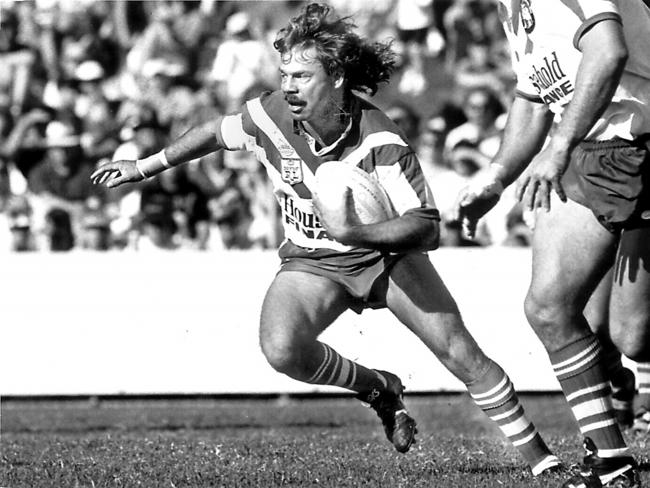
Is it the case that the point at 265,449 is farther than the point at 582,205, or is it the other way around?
the point at 265,449

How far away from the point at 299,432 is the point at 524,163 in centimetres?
471

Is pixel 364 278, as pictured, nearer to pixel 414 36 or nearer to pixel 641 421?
pixel 641 421

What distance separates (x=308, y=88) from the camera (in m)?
6.36

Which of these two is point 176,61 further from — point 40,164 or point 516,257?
point 516,257

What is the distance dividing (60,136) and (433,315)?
30.6 feet

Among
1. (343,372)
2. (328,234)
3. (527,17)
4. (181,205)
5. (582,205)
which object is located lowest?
(181,205)

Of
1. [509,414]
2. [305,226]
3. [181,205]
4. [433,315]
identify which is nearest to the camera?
[433,315]

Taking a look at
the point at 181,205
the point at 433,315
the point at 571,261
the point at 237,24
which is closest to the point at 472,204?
the point at 571,261

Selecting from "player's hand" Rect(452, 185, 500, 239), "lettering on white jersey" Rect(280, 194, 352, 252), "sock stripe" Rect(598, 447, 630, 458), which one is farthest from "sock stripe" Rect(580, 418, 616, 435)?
"lettering on white jersey" Rect(280, 194, 352, 252)

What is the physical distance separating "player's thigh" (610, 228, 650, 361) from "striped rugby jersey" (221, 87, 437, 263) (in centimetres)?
86

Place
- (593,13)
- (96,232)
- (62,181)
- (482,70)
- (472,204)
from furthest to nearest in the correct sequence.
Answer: (482,70) → (62,181) → (96,232) → (472,204) → (593,13)

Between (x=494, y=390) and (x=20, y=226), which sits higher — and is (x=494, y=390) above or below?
above

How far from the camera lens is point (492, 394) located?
6.29 m

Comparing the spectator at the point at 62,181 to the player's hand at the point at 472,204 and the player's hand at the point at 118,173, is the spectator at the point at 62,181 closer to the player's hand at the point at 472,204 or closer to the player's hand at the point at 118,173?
the player's hand at the point at 118,173
